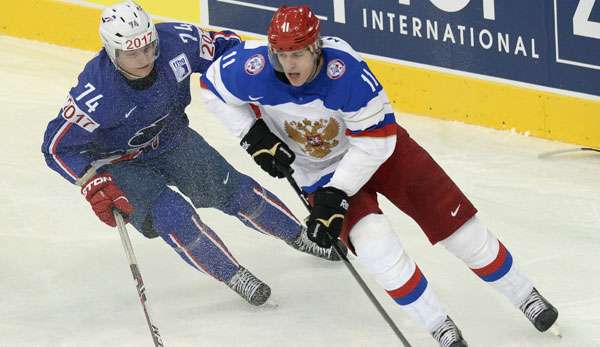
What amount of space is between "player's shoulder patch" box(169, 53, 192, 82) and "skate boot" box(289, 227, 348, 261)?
2.87 feet

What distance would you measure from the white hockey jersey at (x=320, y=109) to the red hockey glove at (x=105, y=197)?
1.63ft

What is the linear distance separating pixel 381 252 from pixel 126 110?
122 cm

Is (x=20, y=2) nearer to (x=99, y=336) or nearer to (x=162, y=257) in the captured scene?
(x=162, y=257)

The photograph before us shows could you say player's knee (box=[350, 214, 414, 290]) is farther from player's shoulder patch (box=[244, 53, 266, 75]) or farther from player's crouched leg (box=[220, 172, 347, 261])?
player's crouched leg (box=[220, 172, 347, 261])

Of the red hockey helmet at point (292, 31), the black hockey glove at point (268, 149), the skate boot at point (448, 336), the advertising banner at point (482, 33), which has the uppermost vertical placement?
the red hockey helmet at point (292, 31)

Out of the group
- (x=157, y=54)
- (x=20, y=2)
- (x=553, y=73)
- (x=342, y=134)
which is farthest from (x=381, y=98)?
(x=20, y=2)

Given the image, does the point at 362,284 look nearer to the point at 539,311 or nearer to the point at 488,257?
the point at 488,257

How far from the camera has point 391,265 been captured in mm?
4605

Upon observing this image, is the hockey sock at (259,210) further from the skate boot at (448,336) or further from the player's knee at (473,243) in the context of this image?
the skate boot at (448,336)

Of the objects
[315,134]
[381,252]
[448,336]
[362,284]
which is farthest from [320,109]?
[448,336]

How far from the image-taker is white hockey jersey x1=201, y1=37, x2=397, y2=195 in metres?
4.62

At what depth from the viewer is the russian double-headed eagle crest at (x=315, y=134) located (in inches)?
188

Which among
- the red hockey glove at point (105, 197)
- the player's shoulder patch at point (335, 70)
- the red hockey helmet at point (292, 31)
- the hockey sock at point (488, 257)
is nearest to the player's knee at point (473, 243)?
the hockey sock at point (488, 257)

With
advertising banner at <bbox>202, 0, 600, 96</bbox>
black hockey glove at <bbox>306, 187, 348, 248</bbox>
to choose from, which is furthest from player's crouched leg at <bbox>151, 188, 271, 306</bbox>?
advertising banner at <bbox>202, 0, 600, 96</bbox>
